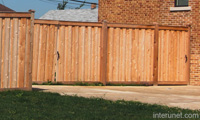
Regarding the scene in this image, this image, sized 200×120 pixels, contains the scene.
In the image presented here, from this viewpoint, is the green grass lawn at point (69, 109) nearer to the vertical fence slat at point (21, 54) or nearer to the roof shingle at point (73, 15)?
the vertical fence slat at point (21, 54)

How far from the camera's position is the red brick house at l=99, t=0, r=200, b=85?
61.3 feet

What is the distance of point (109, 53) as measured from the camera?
17.3m

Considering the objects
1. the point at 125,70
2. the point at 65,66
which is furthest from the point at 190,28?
the point at 65,66

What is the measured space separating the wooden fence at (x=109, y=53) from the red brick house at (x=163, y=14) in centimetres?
43

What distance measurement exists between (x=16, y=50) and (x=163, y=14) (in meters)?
9.35

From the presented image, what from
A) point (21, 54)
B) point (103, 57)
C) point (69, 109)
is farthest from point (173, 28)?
point (69, 109)

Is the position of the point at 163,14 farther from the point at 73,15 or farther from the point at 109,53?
the point at 73,15

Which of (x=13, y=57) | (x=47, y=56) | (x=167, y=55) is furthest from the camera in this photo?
(x=167, y=55)

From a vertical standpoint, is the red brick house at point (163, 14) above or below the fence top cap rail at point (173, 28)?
above

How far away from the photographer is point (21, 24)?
12.6 meters

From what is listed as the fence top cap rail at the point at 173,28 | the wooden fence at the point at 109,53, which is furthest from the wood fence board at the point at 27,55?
the fence top cap rail at the point at 173,28

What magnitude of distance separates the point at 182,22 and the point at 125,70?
3.97 metres

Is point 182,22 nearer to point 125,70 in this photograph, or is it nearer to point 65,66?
point 125,70

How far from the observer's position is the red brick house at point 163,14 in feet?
61.3
